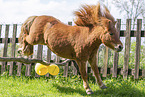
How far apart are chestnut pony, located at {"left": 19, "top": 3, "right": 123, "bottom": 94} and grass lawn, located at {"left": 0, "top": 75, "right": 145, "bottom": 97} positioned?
1.72 feet

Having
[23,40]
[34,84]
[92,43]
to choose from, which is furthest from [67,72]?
[92,43]

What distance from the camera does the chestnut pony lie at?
255cm

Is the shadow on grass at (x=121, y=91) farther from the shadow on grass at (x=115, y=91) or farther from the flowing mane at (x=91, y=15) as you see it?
the flowing mane at (x=91, y=15)

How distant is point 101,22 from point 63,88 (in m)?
1.74

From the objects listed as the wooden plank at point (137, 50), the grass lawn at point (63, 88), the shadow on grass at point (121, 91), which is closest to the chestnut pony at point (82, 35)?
the shadow on grass at point (121, 91)

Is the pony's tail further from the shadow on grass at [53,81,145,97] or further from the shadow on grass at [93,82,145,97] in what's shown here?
the shadow on grass at [93,82,145,97]

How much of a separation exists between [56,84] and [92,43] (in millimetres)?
1625

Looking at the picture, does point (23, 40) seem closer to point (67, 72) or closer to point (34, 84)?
point (34, 84)

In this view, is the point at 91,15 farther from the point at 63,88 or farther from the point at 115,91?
the point at 63,88

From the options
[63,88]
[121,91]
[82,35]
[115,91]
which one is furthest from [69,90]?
[82,35]

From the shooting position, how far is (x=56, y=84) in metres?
3.79

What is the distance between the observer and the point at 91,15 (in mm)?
2811

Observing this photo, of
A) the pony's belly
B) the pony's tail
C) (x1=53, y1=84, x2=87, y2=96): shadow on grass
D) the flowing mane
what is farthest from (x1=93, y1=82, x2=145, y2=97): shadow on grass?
the pony's tail

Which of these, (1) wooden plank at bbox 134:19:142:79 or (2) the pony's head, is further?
(1) wooden plank at bbox 134:19:142:79
